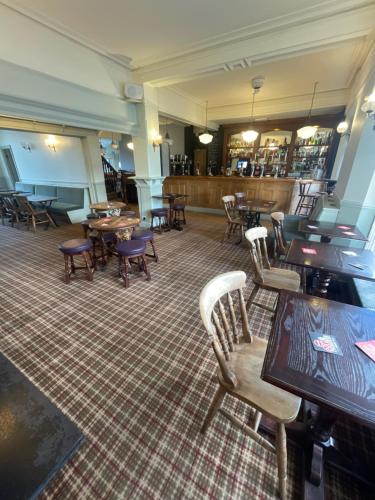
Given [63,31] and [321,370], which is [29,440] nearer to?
[321,370]

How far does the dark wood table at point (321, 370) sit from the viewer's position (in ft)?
2.49

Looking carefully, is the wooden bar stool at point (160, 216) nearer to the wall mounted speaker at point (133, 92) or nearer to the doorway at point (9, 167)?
the wall mounted speaker at point (133, 92)

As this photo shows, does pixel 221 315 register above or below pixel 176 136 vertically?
below

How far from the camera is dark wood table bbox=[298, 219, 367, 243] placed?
2531 millimetres

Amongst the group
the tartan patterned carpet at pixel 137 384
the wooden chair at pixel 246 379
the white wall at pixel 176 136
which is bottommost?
the tartan patterned carpet at pixel 137 384

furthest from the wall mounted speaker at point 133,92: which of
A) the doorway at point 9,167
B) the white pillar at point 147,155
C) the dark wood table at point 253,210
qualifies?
the doorway at point 9,167

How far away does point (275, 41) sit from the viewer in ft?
9.06

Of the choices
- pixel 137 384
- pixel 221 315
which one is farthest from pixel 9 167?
pixel 221 315

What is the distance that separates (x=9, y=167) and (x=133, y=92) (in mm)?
6908

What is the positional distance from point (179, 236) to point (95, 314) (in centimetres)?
277

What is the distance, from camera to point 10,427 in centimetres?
77

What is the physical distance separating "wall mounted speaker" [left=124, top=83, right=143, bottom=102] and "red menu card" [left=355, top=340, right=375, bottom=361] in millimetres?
4885

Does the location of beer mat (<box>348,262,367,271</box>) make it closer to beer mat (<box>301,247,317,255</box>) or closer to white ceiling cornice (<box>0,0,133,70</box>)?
beer mat (<box>301,247,317,255</box>)

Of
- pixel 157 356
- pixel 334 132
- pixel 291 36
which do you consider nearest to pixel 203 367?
pixel 157 356
